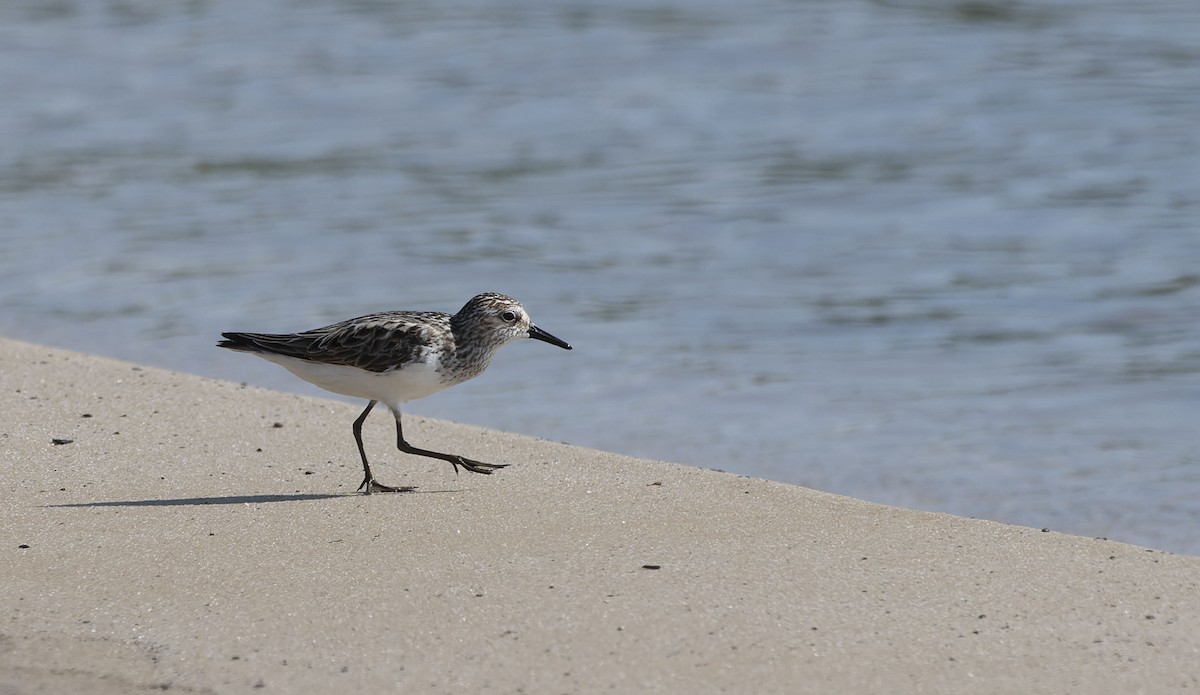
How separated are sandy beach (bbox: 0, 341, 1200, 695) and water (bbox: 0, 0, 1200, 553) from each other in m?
0.76

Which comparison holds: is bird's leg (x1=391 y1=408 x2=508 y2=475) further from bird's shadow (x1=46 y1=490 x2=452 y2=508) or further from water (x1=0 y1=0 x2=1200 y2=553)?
water (x1=0 y1=0 x2=1200 y2=553)

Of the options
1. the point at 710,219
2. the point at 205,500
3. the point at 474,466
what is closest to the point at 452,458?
the point at 474,466

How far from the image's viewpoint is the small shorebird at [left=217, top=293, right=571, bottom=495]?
629cm

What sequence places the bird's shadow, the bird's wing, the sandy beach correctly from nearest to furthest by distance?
the sandy beach, the bird's shadow, the bird's wing

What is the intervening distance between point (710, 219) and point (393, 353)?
5.36 meters

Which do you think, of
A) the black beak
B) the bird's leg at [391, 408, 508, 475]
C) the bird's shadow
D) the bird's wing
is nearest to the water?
the bird's leg at [391, 408, 508, 475]

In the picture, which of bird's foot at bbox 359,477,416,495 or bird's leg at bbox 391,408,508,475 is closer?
bird's foot at bbox 359,477,416,495

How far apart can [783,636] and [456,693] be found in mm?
Result: 915

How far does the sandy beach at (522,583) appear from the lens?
429 cm

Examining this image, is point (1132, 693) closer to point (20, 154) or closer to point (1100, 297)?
point (1100, 297)

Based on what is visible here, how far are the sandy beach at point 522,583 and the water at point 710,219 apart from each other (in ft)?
2.49

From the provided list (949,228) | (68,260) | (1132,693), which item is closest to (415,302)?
(68,260)

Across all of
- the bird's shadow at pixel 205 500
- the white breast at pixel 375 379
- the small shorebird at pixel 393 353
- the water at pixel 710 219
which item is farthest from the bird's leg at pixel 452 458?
the water at pixel 710 219

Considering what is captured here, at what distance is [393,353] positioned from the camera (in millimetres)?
6293
